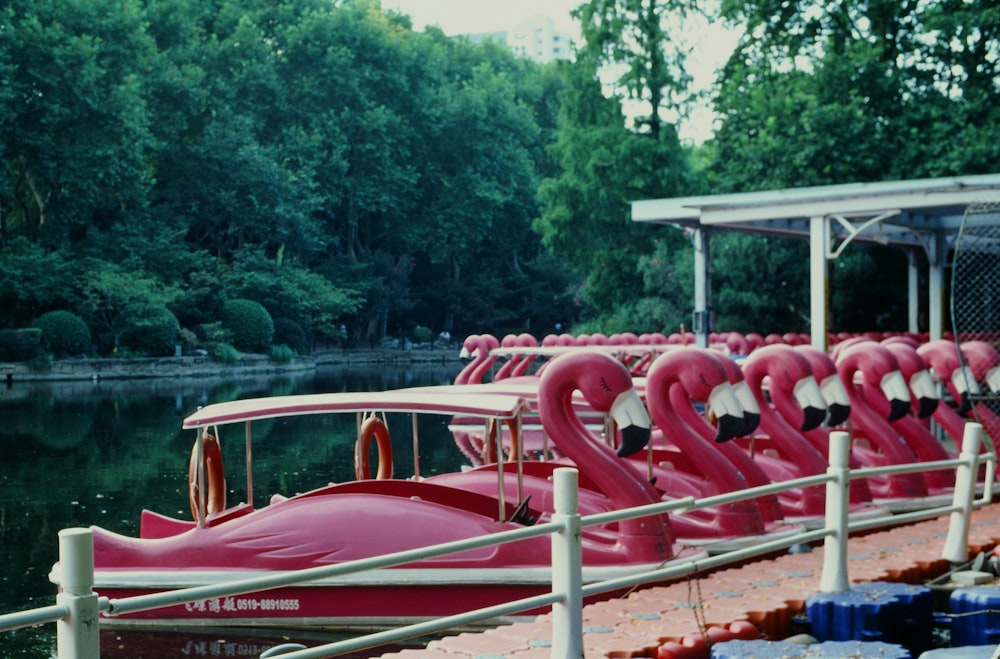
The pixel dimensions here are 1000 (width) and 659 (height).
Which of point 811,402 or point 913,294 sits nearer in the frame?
point 811,402

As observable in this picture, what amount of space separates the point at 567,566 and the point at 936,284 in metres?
16.2

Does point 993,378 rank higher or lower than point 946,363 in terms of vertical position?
lower

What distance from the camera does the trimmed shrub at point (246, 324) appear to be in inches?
1822

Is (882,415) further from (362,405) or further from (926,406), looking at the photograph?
(362,405)

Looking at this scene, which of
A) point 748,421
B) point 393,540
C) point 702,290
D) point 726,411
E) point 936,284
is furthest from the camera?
point 936,284

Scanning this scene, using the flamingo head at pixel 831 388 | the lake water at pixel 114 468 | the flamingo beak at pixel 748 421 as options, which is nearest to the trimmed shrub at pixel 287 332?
the lake water at pixel 114 468

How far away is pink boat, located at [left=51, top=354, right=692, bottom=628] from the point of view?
29.3 feet

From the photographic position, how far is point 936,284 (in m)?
20.1

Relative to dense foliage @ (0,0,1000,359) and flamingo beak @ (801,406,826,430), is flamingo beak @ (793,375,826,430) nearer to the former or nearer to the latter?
flamingo beak @ (801,406,826,430)

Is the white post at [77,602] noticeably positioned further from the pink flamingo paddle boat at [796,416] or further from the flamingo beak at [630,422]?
the pink flamingo paddle boat at [796,416]

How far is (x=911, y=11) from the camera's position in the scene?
27.5 metres

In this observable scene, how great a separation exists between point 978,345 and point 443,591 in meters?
6.51

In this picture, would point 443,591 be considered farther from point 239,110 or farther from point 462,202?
point 462,202

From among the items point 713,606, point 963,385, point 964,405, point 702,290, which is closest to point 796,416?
point 963,385
